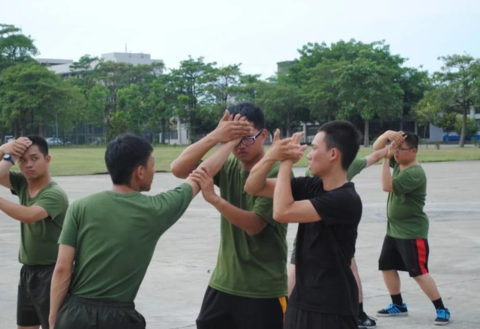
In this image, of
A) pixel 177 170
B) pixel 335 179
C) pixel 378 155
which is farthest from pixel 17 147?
pixel 378 155

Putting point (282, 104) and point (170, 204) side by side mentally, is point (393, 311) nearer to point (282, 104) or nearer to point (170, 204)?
point (170, 204)

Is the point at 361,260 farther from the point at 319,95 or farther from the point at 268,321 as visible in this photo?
the point at 319,95

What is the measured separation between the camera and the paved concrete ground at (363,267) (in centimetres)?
723

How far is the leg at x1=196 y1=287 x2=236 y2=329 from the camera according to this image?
13.6 ft

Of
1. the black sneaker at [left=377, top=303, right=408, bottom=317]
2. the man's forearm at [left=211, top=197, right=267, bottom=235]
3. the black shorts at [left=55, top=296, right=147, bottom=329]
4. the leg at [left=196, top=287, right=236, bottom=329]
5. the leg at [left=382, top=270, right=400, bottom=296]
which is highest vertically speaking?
the man's forearm at [left=211, top=197, right=267, bottom=235]

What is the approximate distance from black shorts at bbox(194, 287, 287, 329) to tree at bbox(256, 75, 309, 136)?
73.8 metres

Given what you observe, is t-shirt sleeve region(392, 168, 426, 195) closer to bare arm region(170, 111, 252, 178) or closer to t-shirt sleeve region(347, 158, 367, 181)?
t-shirt sleeve region(347, 158, 367, 181)

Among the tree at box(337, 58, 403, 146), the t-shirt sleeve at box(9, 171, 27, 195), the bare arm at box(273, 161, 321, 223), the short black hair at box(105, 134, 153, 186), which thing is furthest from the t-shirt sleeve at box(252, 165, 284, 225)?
the tree at box(337, 58, 403, 146)

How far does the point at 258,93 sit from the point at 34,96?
24.4m

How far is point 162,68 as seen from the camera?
4033 inches

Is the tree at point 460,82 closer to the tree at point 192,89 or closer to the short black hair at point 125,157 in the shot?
the tree at point 192,89

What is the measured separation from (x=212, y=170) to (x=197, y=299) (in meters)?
4.18

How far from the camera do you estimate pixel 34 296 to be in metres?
4.84

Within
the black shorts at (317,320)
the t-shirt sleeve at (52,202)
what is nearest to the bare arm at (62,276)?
the black shorts at (317,320)
